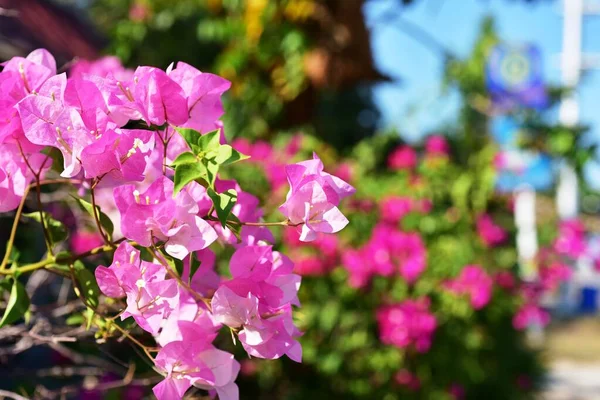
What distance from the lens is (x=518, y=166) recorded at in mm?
5668

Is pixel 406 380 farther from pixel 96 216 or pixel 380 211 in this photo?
pixel 96 216

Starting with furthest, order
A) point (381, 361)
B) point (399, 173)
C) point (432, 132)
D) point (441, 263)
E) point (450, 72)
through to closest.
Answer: point (450, 72)
point (432, 132)
point (399, 173)
point (441, 263)
point (381, 361)

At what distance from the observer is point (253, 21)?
6.83 m

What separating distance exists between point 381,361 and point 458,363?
0.61m

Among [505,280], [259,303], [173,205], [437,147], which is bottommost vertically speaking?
[505,280]

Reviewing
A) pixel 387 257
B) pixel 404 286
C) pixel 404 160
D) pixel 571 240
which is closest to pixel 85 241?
pixel 387 257

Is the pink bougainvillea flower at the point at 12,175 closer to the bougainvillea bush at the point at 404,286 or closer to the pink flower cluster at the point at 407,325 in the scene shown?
the bougainvillea bush at the point at 404,286

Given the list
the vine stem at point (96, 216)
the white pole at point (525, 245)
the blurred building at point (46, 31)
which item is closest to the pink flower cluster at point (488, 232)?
the white pole at point (525, 245)

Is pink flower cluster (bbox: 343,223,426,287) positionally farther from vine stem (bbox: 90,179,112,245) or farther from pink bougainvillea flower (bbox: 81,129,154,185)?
pink bougainvillea flower (bbox: 81,129,154,185)

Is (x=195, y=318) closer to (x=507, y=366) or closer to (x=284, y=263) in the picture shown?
(x=284, y=263)

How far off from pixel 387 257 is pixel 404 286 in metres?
0.20

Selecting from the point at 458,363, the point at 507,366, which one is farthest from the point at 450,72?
the point at 458,363

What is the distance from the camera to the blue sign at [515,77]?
7.02 metres

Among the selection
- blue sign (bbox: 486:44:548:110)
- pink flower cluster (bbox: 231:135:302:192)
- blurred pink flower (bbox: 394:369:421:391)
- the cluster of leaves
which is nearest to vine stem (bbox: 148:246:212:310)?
pink flower cluster (bbox: 231:135:302:192)
